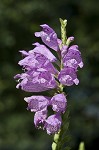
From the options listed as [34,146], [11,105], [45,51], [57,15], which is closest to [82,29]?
[57,15]

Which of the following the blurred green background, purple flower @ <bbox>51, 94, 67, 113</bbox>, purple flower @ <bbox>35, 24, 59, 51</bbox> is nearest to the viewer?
purple flower @ <bbox>51, 94, 67, 113</bbox>

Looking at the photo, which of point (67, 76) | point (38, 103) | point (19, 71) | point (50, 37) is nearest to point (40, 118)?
point (38, 103)

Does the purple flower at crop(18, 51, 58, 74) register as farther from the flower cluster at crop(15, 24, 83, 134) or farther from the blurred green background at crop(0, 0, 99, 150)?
the blurred green background at crop(0, 0, 99, 150)

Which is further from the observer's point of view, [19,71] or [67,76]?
[19,71]

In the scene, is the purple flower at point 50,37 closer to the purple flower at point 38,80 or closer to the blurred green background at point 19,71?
the purple flower at point 38,80

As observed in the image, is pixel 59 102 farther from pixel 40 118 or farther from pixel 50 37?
pixel 50 37

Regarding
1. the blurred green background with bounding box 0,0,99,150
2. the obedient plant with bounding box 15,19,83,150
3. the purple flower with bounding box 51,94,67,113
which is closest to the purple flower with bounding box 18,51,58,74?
the obedient plant with bounding box 15,19,83,150

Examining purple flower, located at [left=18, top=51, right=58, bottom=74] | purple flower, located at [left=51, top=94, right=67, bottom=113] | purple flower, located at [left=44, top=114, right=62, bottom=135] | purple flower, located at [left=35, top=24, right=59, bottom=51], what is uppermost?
purple flower, located at [left=35, top=24, right=59, bottom=51]

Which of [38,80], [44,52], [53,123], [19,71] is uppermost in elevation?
[19,71]
